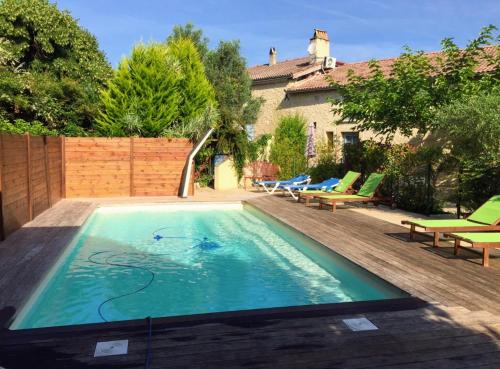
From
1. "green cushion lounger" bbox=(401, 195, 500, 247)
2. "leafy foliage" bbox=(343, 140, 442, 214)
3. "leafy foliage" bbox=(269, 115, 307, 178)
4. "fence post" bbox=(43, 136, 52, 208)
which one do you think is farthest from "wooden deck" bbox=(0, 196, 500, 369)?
"leafy foliage" bbox=(269, 115, 307, 178)

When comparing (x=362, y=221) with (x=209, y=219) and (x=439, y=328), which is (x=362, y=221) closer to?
(x=209, y=219)

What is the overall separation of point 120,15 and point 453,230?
11465mm

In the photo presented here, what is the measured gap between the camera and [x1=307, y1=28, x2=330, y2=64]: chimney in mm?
26953

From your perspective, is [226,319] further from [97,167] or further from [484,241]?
[97,167]

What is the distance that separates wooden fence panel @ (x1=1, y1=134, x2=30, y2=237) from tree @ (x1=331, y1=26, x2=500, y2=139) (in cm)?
894

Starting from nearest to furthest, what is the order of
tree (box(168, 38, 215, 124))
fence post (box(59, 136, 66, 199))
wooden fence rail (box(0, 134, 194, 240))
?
1. wooden fence rail (box(0, 134, 194, 240))
2. fence post (box(59, 136, 66, 199))
3. tree (box(168, 38, 215, 124))

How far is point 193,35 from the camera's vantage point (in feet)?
85.0

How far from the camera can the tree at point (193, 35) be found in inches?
1013

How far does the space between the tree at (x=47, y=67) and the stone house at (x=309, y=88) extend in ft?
27.6

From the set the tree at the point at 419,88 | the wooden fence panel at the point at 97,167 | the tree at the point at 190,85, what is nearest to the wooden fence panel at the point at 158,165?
the wooden fence panel at the point at 97,167

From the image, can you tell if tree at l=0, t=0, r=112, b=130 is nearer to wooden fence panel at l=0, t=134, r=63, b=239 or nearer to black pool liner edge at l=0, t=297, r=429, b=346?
wooden fence panel at l=0, t=134, r=63, b=239

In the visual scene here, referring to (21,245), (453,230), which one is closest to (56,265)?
(21,245)

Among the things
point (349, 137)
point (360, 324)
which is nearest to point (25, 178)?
point (360, 324)

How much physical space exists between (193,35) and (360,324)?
24.4 metres
